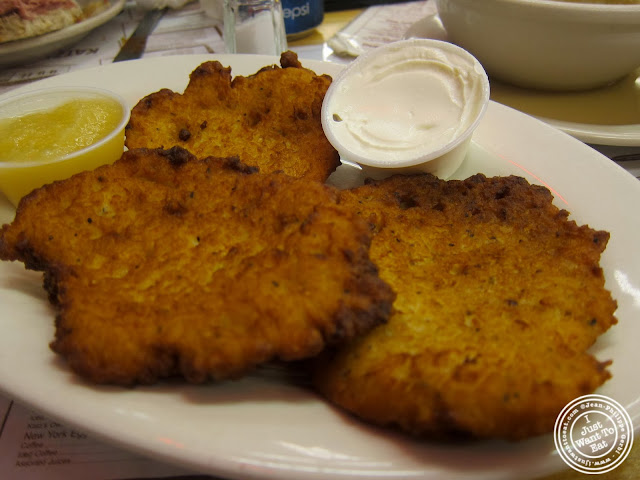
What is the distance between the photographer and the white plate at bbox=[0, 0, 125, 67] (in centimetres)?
314

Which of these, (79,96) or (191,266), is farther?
(79,96)

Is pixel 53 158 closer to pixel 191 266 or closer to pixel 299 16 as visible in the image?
pixel 191 266

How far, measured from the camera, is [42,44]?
3.20 m

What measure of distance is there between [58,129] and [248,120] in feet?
2.43

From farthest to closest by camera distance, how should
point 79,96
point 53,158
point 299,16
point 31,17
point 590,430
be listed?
point 299,16
point 31,17
point 79,96
point 53,158
point 590,430

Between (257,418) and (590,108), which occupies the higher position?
(257,418)

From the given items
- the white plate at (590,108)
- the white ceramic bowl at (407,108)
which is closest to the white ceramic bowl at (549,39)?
the white plate at (590,108)

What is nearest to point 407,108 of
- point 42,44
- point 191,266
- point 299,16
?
point 191,266

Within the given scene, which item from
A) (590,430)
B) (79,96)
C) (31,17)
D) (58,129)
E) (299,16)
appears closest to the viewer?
(590,430)

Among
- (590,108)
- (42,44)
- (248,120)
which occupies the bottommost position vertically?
(590,108)

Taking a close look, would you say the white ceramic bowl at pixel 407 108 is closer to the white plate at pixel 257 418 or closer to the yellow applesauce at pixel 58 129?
the white plate at pixel 257 418

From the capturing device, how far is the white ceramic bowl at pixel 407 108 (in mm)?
1767

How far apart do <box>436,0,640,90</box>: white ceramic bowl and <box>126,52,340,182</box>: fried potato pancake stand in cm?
92

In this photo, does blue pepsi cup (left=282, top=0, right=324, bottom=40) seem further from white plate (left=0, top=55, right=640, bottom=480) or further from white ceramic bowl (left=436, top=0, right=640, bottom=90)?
white plate (left=0, top=55, right=640, bottom=480)
